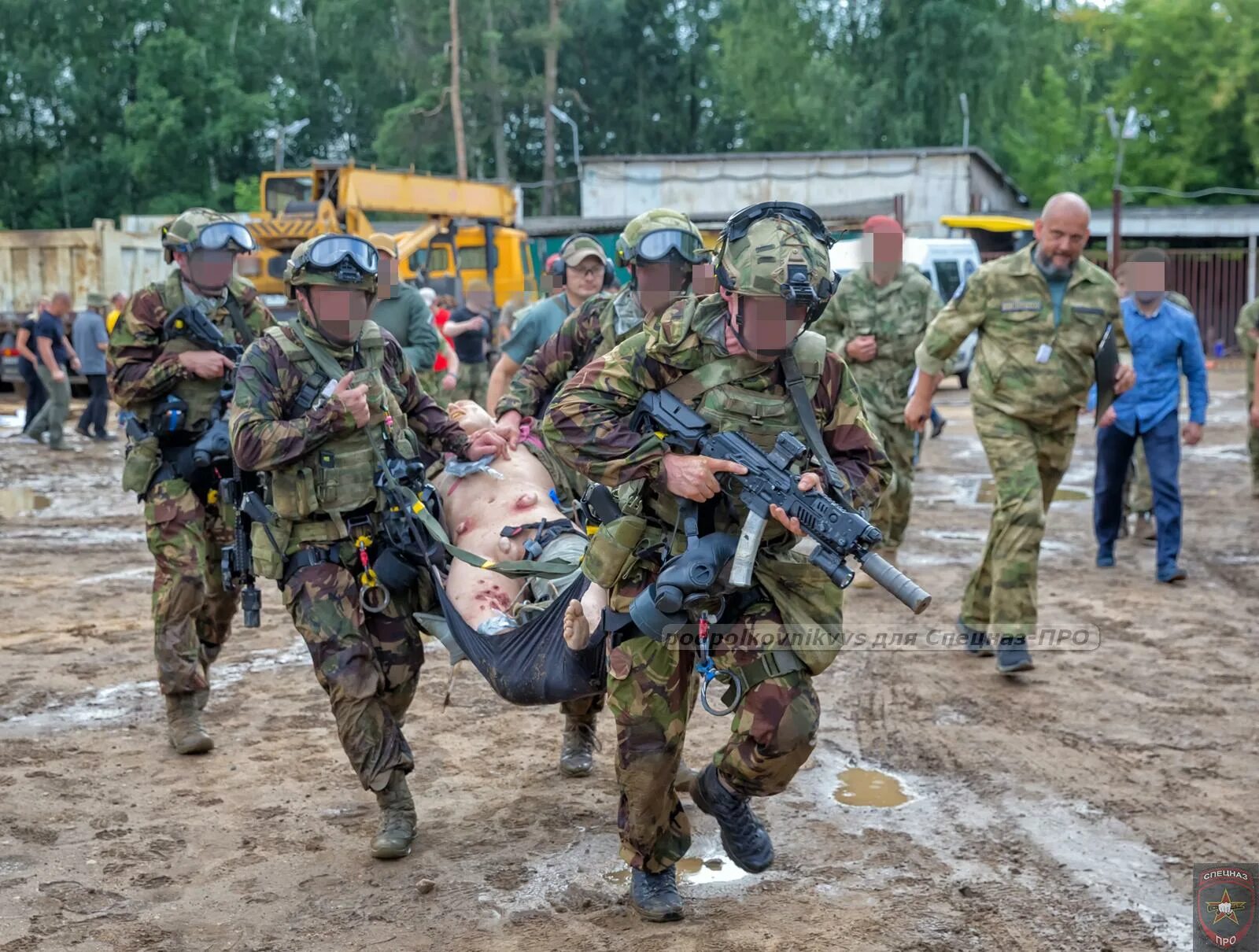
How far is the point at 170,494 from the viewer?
620 cm

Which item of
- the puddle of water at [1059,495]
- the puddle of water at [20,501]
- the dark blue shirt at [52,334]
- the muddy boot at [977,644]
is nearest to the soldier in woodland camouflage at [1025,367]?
the muddy boot at [977,644]

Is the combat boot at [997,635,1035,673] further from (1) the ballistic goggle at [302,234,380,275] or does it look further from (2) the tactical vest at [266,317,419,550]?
(1) the ballistic goggle at [302,234,380,275]

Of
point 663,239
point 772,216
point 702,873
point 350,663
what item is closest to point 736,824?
point 702,873

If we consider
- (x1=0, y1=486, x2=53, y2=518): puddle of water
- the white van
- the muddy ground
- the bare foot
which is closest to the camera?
the muddy ground

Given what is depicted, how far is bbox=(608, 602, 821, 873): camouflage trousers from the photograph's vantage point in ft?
13.4

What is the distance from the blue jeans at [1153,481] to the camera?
923cm

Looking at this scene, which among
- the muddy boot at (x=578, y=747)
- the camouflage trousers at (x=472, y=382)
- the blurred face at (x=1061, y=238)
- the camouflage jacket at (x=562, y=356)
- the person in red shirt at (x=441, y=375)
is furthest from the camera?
the camouflage trousers at (x=472, y=382)

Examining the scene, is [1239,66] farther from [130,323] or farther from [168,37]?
[130,323]

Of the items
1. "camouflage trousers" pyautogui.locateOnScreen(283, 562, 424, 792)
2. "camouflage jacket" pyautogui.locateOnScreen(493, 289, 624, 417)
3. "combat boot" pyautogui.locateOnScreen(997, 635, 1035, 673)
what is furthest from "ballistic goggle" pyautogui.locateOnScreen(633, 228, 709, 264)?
"combat boot" pyautogui.locateOnScreen(997, 635, 1035, 673)

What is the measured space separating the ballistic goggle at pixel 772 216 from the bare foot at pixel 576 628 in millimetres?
1276

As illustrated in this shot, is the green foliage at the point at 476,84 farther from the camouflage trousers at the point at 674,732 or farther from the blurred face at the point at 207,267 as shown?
the camouflage trousers at the point at 674,732

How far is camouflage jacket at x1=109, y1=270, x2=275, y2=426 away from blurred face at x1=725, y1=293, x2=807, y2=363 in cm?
296

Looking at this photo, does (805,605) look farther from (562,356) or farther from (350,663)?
(562,356)

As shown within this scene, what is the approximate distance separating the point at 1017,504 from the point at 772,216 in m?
3.30
